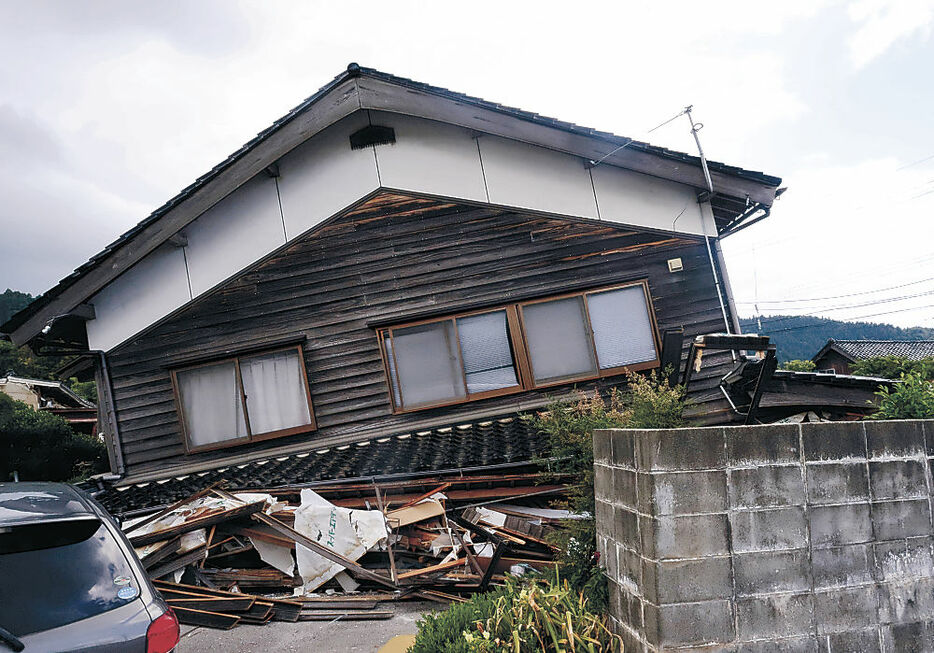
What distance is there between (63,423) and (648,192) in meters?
24.4

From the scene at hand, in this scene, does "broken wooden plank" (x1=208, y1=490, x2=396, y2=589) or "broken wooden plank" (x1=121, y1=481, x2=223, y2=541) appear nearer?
"broken wooden plank" (x1=208, y1=490, x2=396, y2=589)

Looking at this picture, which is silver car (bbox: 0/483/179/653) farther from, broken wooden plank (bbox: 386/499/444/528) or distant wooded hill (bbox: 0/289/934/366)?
distant wooded hill (bbox: 0/289/934/366)

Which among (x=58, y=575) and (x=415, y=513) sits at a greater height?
(x=58, y=575)

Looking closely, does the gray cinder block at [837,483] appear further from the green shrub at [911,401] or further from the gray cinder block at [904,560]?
the green shrub at [911,401]

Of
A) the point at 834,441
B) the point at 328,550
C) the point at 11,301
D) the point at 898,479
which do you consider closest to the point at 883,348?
the point at 328,550

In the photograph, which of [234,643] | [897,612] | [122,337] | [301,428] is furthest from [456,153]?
[897,612]

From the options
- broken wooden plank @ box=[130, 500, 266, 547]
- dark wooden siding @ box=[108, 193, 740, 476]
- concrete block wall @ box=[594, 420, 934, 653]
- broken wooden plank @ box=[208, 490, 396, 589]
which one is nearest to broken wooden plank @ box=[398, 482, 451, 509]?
broken wooden plank @ box=[208, 490, 396, 589]

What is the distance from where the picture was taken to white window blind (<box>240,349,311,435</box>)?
393 inches

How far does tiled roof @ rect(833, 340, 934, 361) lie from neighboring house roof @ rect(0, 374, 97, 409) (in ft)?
162

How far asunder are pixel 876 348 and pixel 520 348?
45051 mm

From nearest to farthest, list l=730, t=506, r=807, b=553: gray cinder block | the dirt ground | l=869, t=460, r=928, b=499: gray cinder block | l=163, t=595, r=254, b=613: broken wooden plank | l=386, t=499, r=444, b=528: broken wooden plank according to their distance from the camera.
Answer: l=730, t=506, r=807, b=553: gray cinder block → l=869, t=460, r=928, b=499: gray cinder block → the dirt ground → l=163, t=595, r=254, b=613: broken wooden plank → l=386, t=499, r=444, b=528: broken wooden plank

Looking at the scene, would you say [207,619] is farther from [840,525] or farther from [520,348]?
[520,348]

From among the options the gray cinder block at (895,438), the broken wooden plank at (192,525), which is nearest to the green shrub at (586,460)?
the gray cinder block at (895,438)

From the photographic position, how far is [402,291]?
33.3 feet
